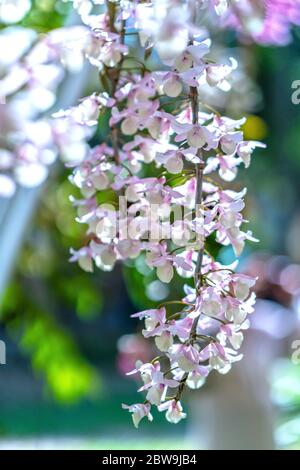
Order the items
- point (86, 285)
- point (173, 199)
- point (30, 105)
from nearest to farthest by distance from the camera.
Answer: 1. point (173, 199)
2. point (30, 105)
3. point (86, 285)

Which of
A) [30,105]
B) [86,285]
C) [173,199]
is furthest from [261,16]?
[86,285]

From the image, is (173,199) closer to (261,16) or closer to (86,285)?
(261,16)

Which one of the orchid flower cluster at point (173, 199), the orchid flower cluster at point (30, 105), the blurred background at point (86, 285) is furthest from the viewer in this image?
the blurred background at point (86, 285)

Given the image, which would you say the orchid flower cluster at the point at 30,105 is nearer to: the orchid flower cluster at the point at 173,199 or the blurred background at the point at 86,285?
the blurred background at the point at 86,285

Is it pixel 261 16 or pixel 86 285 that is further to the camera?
pixel 86 285

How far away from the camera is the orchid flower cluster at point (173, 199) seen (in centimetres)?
38

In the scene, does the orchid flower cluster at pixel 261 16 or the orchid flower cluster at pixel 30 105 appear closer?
the orchid flower cluster at pixel 261 16

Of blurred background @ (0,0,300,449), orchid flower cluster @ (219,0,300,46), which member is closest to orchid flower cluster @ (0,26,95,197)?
blurred background @ (0,0,300,449)

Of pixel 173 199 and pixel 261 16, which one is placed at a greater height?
pixel 261 16

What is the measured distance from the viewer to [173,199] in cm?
41

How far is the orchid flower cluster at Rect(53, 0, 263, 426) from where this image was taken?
381 millimetres

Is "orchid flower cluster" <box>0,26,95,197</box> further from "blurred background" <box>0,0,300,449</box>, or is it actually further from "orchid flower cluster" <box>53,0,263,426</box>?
"orchid flower cluster" <box>53,0,263,426</box>

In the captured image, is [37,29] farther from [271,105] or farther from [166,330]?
[271,105]

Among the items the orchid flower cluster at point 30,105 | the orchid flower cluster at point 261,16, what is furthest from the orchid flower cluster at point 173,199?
the orchid flower cluster at point 30,105
